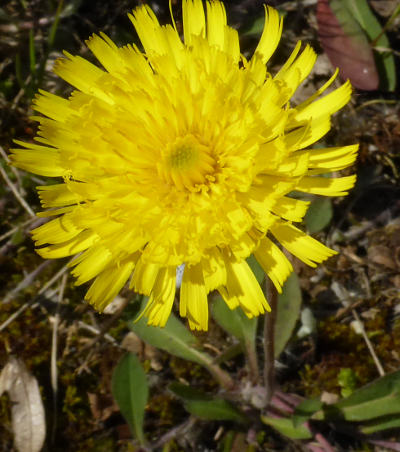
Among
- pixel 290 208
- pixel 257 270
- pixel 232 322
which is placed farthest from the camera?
pixel 232 322

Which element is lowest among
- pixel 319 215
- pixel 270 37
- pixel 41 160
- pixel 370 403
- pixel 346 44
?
pixel 370 403

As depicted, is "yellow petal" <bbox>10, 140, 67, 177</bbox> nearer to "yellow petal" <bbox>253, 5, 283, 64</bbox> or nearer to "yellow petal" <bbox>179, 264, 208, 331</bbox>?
"yellow petal" <bbox>179, 264, 208, 331</bbox>

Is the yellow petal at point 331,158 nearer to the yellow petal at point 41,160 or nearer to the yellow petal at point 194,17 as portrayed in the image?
the yellow petal at point 194,17

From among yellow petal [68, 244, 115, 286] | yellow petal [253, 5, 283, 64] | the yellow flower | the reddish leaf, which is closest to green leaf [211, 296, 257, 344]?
the yellow flower

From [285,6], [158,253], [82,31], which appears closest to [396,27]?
[285,6]

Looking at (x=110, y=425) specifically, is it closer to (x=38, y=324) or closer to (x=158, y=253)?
(x=38, y=324)

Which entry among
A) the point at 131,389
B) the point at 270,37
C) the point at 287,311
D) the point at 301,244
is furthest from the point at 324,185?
the point at 131,389

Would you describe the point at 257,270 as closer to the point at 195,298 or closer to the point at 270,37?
the point at 195,298
